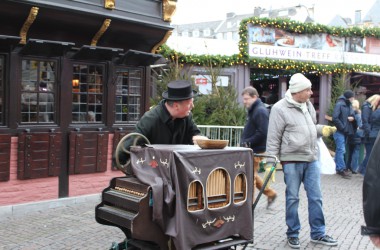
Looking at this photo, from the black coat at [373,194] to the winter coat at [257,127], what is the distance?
502cm

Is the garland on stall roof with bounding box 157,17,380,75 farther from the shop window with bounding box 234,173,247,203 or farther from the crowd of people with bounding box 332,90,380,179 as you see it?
the shop window with bounding box 234,173,247,203

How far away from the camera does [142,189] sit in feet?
11.6

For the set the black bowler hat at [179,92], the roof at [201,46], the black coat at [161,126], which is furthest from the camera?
the roof at [201,46]

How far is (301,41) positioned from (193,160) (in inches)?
526

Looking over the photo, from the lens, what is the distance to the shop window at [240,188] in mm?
3865

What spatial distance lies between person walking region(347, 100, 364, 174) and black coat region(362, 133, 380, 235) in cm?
975

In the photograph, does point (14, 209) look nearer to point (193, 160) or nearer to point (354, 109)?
point (193, 160)

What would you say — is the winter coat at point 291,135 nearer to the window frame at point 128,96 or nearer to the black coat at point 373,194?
the black coat at point 373,194

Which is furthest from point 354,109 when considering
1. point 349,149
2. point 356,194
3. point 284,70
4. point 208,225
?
point 208,225

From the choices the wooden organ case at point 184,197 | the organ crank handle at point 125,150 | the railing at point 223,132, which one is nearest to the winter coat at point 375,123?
the railing at point 223,132

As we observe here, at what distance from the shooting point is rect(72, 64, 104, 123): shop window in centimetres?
842

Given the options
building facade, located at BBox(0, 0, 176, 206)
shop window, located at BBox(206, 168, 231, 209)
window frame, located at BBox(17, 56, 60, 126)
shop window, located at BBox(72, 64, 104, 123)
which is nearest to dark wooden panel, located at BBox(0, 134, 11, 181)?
building facade, located at BBox(0, 0, 176, 206)

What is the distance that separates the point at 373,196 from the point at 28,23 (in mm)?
6336

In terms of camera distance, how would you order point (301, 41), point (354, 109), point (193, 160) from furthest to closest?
point (301, 41), point (354, 109), point (193, 160)
